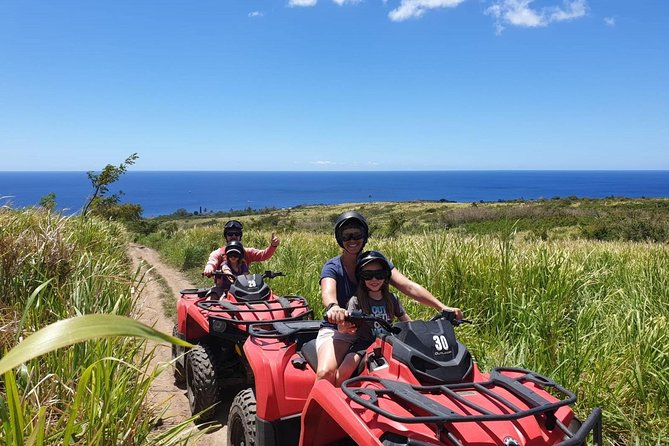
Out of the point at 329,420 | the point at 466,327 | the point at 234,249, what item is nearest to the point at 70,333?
the point at 329,420

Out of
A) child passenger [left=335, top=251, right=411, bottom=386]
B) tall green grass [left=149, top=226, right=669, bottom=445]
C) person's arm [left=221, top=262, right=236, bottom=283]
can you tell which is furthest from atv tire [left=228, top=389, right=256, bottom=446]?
person's arm [left=221, top=262, right=236, bottom=283]

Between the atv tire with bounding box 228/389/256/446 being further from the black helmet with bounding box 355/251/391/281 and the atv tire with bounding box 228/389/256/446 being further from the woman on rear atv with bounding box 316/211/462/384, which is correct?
the black helmet with bounding box 355/251/391/281

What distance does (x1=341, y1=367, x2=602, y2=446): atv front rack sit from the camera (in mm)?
1864

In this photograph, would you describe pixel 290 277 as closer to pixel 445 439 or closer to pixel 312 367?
pixel 312 367

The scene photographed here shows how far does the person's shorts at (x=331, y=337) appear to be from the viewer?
121 inches

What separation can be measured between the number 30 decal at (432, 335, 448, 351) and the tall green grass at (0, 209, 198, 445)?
5.03 feet

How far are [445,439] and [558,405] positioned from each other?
0.54 metres

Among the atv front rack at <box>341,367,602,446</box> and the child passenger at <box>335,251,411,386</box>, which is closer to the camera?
the atv front rack at <box>341,367,602,446</box>

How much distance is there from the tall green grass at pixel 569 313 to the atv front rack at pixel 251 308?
5.52ft

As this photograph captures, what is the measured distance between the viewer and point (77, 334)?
28.5 inches

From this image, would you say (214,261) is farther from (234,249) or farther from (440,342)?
(440,342)

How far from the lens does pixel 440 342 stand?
241 cm

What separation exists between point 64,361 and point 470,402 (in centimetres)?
254

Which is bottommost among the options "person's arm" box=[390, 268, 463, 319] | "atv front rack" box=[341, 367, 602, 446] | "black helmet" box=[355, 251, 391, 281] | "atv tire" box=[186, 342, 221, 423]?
"atv tire" box=[186, 342, 221, 423]
